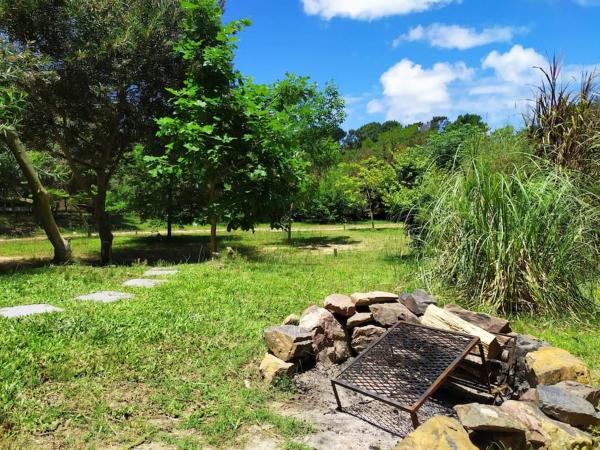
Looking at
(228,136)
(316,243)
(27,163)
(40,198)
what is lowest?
(316,243)

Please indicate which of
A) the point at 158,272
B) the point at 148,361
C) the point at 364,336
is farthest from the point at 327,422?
the point at 158,272

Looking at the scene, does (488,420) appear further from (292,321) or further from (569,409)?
(292,321)

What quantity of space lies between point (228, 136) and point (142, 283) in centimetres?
319

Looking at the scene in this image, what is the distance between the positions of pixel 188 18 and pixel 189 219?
6.77m

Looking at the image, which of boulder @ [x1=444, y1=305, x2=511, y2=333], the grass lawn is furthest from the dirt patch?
boulder @ [x1=444, y1=305, x2=511, y2=333]

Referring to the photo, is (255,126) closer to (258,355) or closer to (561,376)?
(258,355)

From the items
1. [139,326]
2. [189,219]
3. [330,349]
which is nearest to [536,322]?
[330,349]

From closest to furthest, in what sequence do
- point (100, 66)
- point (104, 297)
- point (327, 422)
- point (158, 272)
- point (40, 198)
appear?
point (327, 422) < point (104, 297) < point (158, 272) < point (40, 198) < point (100, 66)

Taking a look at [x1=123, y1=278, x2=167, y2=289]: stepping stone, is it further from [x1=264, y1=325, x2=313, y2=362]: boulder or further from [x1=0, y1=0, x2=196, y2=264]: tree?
[x1=0, y1=0, x2=196, y2=264]: tree

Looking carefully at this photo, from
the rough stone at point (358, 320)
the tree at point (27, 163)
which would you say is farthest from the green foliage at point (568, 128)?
the tree at point (27, 163)

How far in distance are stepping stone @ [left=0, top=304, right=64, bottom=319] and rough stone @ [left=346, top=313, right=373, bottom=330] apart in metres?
2.58

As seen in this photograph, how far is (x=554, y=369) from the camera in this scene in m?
2.75

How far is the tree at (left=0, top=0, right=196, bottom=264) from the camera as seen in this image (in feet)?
27.3

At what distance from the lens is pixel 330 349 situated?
11.6 feet
